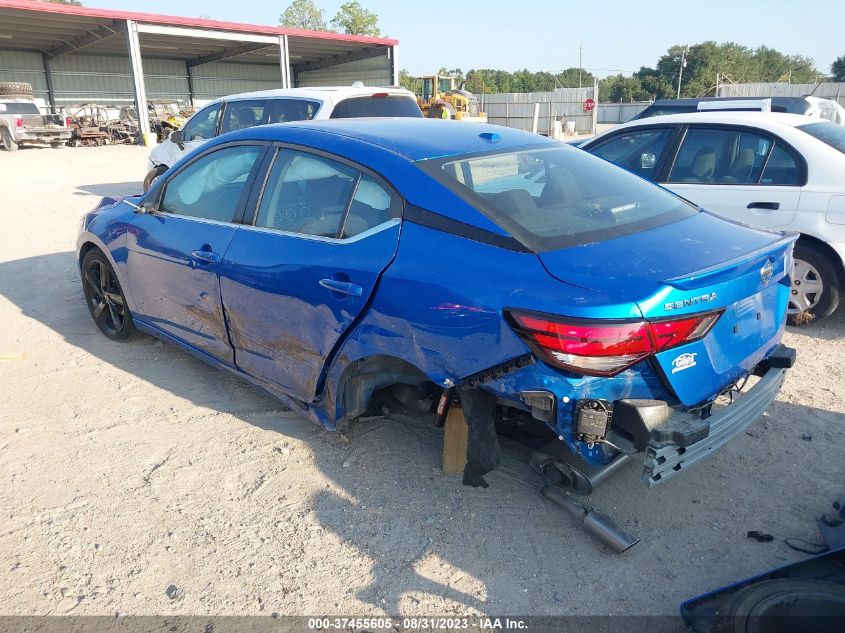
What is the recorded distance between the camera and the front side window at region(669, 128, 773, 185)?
17.5 ft

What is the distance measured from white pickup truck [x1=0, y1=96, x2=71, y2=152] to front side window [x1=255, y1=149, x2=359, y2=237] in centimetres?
2457

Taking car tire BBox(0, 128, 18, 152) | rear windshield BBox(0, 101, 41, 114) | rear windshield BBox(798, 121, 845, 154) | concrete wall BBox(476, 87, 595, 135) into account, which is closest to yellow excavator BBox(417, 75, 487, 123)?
concrete wall BBox(476, 87, 595, 135)

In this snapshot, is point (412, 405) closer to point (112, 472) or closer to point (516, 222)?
point (516, 222)

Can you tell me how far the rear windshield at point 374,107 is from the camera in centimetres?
828

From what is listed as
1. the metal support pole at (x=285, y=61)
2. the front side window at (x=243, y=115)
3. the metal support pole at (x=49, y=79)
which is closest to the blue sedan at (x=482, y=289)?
the front side window at (x=243, y=115)

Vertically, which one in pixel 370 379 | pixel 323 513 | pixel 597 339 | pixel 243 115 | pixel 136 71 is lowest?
pixel 323 513

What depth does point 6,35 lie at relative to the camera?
1188 inches

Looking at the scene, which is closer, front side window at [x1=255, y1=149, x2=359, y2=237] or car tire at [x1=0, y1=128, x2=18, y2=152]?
front side window at [x1=255, y1=149, x2=359, y2=237]

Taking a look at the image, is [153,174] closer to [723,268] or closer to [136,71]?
[723,268]

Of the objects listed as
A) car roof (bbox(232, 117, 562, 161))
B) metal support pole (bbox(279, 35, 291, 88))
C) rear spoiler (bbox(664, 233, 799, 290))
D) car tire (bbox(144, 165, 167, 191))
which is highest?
metal support pole (bbox(279, 35, 291, 88))

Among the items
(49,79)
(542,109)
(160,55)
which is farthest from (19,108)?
(542,109)

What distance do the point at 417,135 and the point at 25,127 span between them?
25.4 metres

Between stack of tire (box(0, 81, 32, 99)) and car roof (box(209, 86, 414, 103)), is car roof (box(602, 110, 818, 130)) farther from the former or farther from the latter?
stack of tire (box(0, 81, 32, 99))

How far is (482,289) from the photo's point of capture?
251cm
